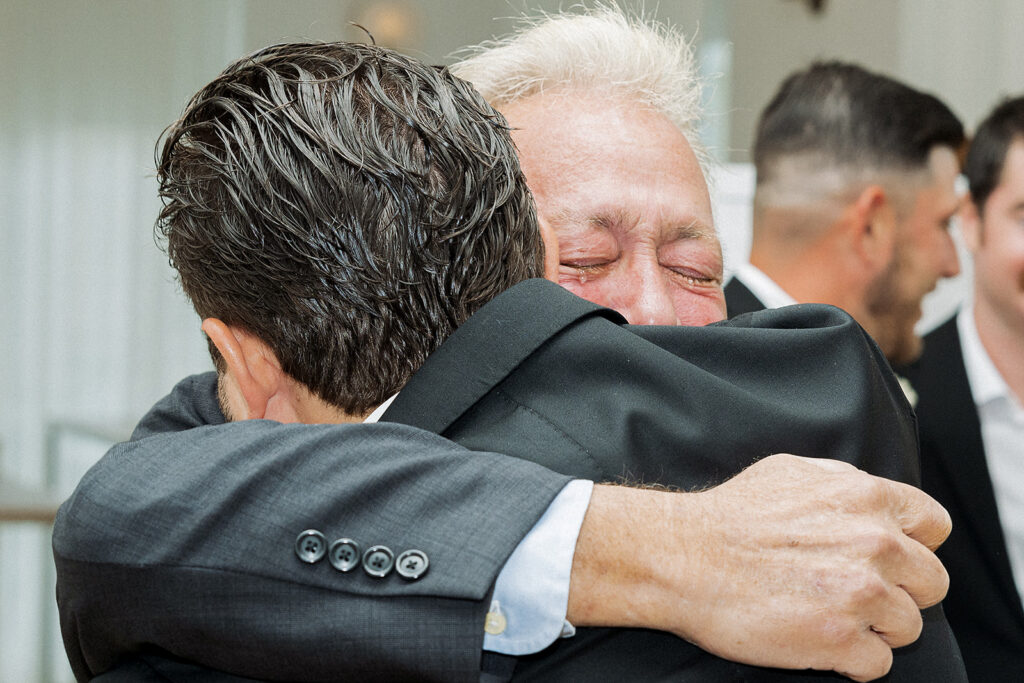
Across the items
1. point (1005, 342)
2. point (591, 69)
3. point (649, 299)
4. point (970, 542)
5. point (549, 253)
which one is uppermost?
point (591, 69)

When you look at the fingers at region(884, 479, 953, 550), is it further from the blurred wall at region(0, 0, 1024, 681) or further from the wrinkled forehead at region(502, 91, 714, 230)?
the blurred wall at region(0, 0, 1024, 681)

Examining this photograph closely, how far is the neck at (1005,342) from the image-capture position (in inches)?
126

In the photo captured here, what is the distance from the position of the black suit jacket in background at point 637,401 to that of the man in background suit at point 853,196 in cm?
222

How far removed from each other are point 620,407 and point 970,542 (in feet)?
7.62

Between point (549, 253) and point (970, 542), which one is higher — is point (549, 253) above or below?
above

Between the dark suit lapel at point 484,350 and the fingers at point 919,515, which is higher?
the dark suit lapel at point 484,350

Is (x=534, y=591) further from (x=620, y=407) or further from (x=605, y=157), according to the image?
(x=605, y=157)

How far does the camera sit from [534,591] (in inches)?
30.7

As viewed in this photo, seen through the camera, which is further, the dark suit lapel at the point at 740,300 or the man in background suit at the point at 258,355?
the dark suit lapel at the point at 740,300

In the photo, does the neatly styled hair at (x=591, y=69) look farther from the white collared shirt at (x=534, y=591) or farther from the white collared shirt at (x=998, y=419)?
the white collared shirt at (x=998, y=419)

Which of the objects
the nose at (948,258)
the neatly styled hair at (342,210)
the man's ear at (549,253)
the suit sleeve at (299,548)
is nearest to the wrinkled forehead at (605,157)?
the man's ear at (549,253)

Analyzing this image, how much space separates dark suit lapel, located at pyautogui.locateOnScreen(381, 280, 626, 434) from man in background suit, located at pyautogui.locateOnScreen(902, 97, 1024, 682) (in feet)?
7.43

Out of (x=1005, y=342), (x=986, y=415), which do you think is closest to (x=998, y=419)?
(x=986, y=415)

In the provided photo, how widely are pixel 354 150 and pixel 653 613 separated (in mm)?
462
